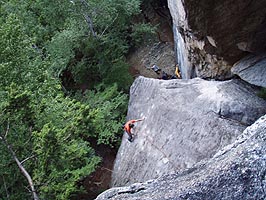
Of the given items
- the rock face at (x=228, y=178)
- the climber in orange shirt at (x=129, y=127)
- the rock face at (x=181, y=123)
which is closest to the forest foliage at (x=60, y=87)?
the climber in orange shirt at (x=129, y=127)

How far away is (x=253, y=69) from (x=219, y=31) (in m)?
1.81

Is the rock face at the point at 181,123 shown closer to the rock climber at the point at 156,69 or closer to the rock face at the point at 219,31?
the rock face at the point at 219,31

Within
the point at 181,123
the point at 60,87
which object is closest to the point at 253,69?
the point at 181,123

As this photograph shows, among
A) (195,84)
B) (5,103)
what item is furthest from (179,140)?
A: (5,103)

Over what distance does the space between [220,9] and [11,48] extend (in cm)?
622

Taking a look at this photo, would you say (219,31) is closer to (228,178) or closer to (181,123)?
(181,123)

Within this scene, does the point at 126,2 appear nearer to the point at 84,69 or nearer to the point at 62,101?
the point at 84,69

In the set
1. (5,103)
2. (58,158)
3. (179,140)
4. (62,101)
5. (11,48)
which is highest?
(11,48)

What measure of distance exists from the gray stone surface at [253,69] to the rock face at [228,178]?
8.63 m

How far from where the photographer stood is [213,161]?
523 centimetres

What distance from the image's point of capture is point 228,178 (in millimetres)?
4609

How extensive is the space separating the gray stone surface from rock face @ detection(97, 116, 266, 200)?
8.63 m

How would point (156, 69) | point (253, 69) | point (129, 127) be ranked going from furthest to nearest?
point (156, 69), point (253, 69), point (129, 127)

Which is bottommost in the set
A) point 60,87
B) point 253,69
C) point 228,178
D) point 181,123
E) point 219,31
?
point 253,69
